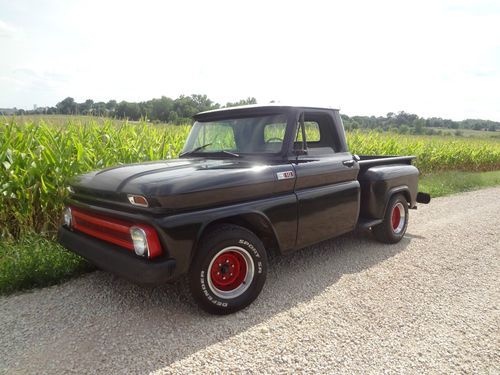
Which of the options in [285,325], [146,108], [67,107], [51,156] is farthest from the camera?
[146,108]

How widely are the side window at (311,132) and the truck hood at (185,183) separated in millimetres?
468

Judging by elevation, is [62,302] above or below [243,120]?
below

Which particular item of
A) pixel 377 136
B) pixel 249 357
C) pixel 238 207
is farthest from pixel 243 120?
pixel 377 136

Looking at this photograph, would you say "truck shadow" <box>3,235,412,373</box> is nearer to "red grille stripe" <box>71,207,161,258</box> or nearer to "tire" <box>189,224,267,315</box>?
"tire" <box>189,224,267,315</box>

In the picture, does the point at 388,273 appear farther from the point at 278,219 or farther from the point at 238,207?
the point at 238,207

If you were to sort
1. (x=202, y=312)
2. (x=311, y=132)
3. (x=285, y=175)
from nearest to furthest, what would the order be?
(x=202, y=312) < (x=285, y=175) < (x=311, y=132)

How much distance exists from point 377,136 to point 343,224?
8697 mm

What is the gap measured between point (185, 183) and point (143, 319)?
1207 millimetres

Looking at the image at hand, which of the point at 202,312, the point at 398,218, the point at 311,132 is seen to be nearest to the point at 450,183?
the point at 398,218

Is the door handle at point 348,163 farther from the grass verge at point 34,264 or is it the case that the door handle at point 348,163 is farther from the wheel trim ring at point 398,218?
the grass verge at point 34,264

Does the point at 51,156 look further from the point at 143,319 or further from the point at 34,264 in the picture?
the point at 143,319

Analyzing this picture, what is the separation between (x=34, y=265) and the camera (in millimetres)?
3424

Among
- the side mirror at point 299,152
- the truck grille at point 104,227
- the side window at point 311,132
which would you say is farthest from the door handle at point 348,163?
the truck grille at point 104,227

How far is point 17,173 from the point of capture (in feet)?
13.4
